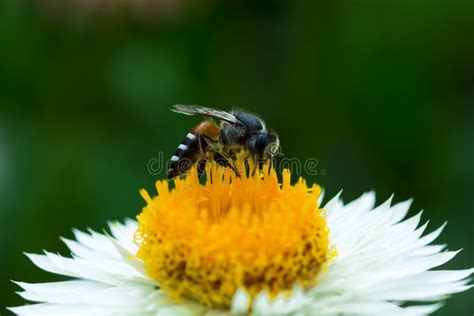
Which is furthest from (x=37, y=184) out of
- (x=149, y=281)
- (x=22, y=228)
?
(x=149, y=281)

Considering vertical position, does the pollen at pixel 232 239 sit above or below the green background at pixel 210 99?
below

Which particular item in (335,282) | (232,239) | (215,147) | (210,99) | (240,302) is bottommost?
(240,302)

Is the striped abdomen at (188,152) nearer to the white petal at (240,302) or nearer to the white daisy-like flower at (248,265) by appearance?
the white daisy-like flower at (248,265)

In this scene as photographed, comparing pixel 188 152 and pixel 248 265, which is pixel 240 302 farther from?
pixel 188 152

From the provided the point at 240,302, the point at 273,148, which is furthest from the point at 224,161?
the point at 240,302

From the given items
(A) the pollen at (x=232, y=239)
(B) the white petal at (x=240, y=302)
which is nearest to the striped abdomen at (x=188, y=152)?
(A) the pollen at (x=232, y=239)

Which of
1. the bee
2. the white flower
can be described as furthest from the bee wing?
the white flower

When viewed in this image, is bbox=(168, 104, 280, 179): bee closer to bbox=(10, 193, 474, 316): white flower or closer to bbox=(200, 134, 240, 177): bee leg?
bbox=(200, 134, 240, 177): bee leg

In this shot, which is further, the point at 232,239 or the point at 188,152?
the point at 188,152
